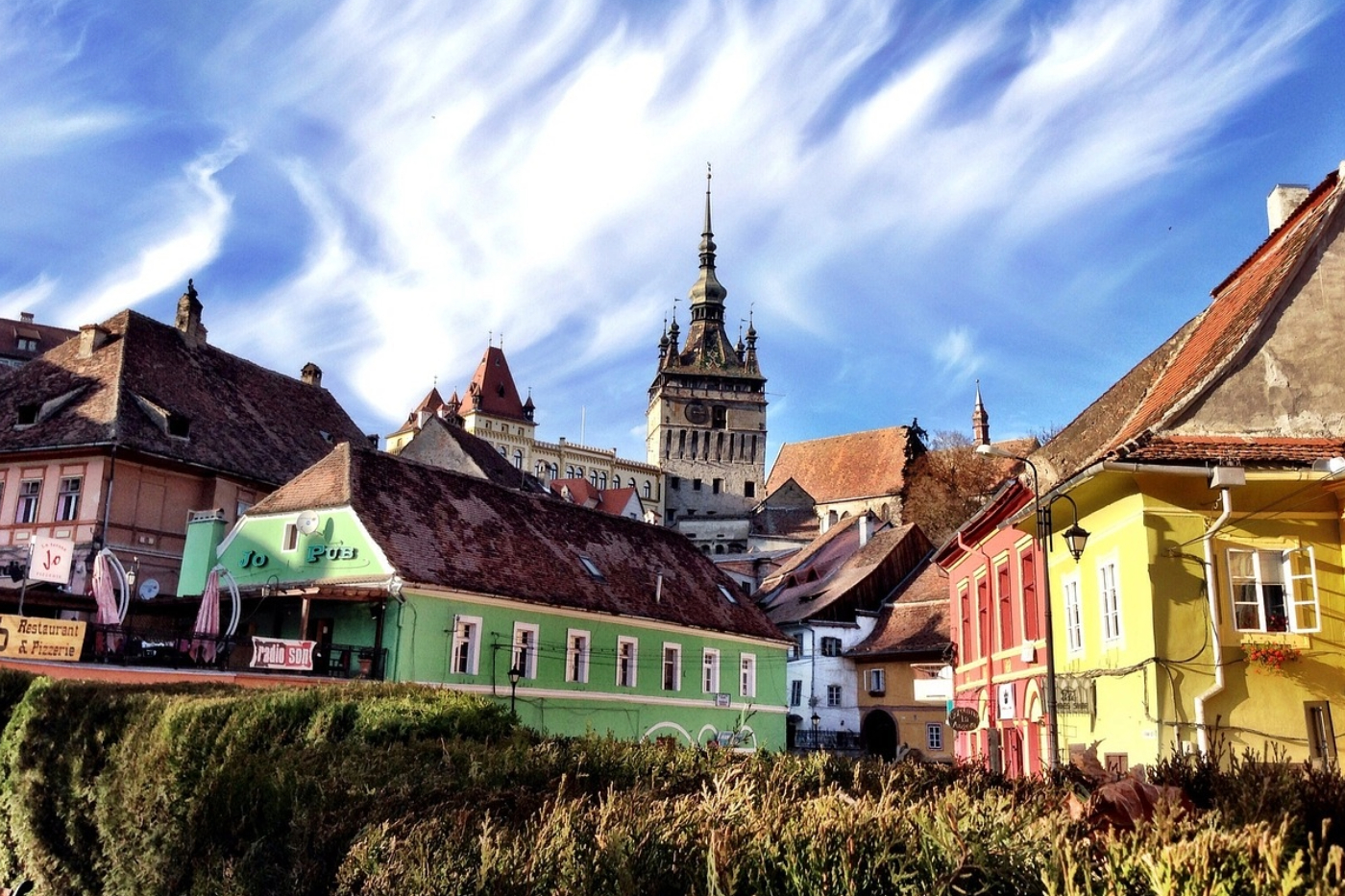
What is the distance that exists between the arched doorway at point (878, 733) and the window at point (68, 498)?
102 feet

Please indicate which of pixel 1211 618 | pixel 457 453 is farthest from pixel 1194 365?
pixel 457 453

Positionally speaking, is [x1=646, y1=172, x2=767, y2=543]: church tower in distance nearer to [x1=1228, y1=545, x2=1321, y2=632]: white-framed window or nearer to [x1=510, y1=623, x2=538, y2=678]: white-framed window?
[x1=510, y1=623, x2=538, y2=678]: white-framed window

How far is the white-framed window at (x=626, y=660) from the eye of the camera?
30.1 metres

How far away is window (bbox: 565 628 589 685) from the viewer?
1117 inches

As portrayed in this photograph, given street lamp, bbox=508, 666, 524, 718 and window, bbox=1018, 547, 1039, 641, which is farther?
street lamp, bbox=508, 666, 524, 718

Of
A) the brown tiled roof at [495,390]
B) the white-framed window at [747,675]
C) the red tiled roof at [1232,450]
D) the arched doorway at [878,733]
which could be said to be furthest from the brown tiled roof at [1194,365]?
the brown tiled roof at [495,390]

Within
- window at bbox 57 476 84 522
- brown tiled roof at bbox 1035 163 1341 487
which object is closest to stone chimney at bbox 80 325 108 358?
window at bbox 57 476 84 522

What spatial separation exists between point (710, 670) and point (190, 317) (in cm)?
2253

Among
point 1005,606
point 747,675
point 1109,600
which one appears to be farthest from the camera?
point 747,675

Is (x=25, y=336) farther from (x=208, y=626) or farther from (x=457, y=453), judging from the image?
(x=208, y=626)

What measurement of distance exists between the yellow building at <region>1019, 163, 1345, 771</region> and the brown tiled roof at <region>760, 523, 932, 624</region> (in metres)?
34.8

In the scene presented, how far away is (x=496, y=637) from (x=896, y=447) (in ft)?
245

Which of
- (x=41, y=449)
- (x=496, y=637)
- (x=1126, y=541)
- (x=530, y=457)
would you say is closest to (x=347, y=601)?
(x=496, y=637)

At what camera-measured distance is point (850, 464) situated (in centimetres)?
10031
